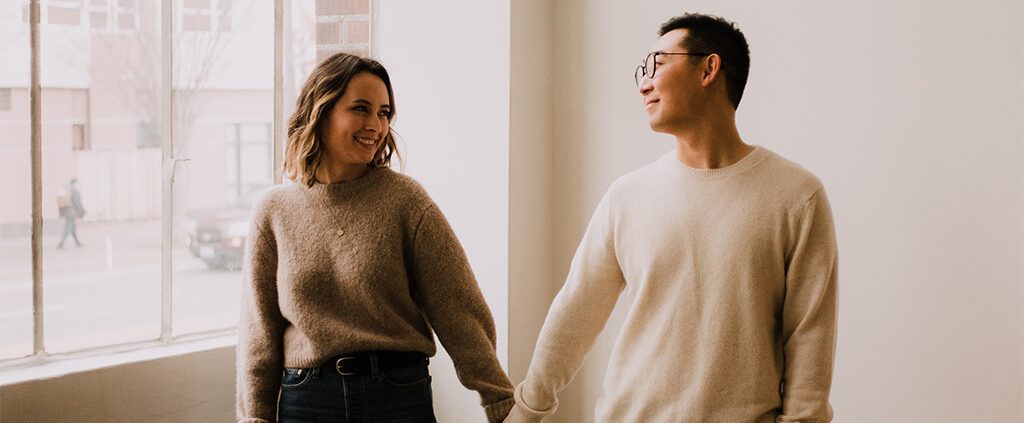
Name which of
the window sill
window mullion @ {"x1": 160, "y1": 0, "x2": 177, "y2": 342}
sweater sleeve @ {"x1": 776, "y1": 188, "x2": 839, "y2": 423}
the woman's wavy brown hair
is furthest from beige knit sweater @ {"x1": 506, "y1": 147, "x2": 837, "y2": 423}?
window mullion @ {"x1": 160, "y1": 0, "x2": 177, "y2": 342}

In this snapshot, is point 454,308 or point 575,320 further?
point 454,308

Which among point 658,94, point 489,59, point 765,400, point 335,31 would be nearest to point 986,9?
point 658,94

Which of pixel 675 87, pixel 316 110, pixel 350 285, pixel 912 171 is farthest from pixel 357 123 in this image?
pixel 912 171

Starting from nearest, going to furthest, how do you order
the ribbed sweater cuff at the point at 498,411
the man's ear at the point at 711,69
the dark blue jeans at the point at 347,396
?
the man's ear at the point at 711,69 → the dark blue jeans at the point at 347,396 → the ribbed sweater cuff at the point at 498,411

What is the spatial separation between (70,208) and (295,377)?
895mm

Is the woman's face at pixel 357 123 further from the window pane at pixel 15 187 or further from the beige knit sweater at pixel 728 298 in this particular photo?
the window pane at pixel 15 187

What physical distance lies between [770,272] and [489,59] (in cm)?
140

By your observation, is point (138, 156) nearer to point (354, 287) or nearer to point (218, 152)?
point (218, 152)

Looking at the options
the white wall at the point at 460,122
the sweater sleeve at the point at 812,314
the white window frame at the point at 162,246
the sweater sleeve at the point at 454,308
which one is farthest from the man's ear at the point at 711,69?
the white window frame at the point at 162,246

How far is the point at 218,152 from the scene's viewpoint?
2.82 meters

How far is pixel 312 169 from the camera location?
2104 millimetres

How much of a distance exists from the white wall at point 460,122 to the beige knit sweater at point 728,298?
1081mm

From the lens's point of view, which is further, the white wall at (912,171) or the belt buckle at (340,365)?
the white wall at (912,171)

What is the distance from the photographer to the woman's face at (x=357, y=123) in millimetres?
2068
